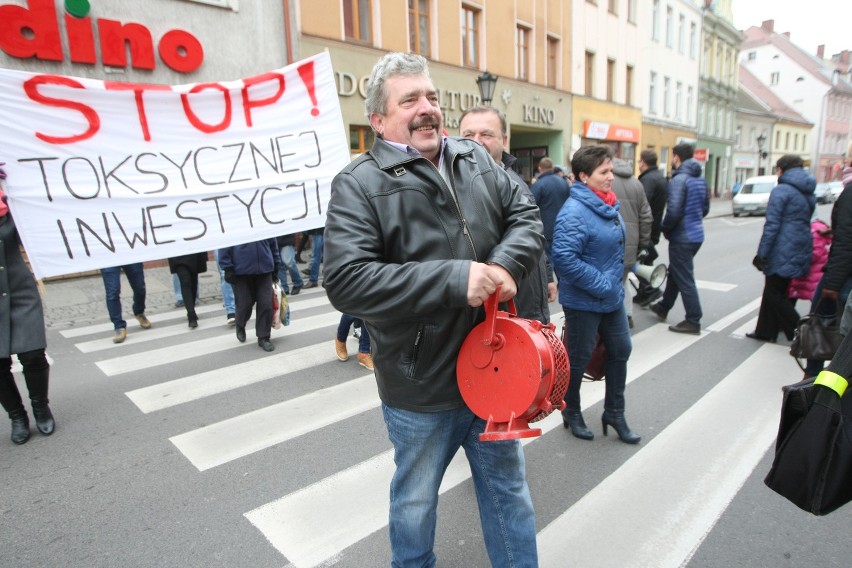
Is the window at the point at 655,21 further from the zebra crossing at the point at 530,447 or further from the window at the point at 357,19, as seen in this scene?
the zebra crossing at the point at 530,447

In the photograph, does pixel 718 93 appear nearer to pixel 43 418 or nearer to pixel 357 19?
pixel 357 19

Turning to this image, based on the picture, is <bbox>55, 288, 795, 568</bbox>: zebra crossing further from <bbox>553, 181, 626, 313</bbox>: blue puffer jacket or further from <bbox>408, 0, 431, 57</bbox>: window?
<bbox>408, 0, 431, 57</bbox>: window

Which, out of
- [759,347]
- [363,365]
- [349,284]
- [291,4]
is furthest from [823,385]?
[291,4]

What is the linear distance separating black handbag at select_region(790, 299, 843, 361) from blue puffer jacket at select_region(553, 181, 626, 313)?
1631 millimetres

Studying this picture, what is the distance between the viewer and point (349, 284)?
5.26 ft

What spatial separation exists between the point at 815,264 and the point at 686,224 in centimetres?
125

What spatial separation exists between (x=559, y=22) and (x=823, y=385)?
910 inches

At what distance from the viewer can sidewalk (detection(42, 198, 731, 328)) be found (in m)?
7.55

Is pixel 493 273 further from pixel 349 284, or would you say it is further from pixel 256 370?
pixel 256 370

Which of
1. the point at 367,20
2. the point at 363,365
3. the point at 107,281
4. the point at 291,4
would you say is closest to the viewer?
the point at 363,365

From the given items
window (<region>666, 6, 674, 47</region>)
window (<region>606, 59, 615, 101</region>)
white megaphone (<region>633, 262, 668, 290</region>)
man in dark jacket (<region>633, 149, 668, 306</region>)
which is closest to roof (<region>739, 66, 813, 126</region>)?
window (<region>666, 6, 674, 47</region>)

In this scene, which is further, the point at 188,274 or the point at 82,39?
the point at 82,39

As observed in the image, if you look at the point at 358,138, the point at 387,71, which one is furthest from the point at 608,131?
the point at 387,71

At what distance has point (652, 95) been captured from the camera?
95.7 ft
